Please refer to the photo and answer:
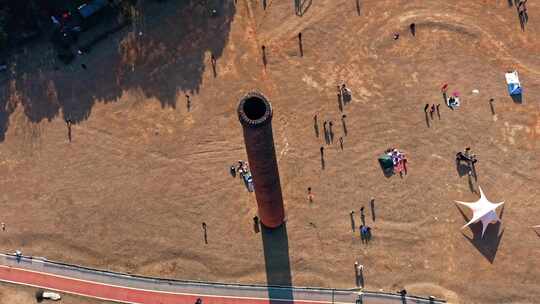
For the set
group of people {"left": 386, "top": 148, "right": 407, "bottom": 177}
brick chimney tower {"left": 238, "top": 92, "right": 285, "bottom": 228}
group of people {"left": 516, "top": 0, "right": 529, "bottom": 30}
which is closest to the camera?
brick chimney tower {"left": 238, "top": 92, "right": 285, "bottom": 228}

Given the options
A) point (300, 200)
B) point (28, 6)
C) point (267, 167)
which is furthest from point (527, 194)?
point (28, 6)

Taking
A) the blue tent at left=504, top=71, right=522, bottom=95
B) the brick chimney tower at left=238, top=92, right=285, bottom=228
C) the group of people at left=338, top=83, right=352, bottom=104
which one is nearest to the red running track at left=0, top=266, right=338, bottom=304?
the brick chimney tower at left=238, top=92, right=285, bottom=228

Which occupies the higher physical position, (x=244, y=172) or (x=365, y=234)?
(x=244, y=172)

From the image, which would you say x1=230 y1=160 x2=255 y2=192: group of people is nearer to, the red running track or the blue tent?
the red running track

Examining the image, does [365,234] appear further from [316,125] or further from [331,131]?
[316,125]

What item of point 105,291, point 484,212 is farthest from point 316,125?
point 105,291

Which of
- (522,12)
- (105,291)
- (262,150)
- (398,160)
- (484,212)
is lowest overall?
(105,291)

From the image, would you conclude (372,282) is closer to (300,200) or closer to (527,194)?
(300,200)
